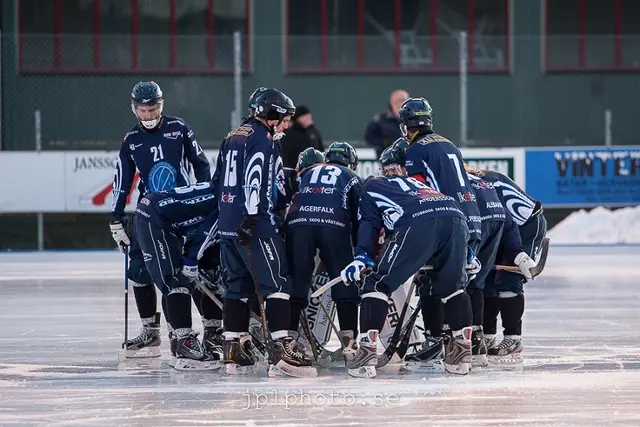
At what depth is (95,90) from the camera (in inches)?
699

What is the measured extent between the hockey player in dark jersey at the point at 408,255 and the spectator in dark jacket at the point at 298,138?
6439mm

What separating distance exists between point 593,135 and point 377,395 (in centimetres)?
1237

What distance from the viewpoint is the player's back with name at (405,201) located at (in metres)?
6.77

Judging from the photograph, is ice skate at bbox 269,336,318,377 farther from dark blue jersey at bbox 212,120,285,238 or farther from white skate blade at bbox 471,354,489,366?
white skate blade at bbox 471,354,489,366

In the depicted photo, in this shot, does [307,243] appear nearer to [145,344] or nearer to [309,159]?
[309,159]

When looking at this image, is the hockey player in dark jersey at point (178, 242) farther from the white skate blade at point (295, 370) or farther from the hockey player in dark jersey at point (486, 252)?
the hockey player in dark jersey at point (486, 252)

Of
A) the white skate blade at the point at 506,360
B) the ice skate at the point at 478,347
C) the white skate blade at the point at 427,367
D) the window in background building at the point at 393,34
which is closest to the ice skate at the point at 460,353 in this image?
the white skate blade at the point at 427,367

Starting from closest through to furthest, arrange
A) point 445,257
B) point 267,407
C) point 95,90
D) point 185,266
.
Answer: point 267,407 < point 445,257 < point 185,266 < point 95,90

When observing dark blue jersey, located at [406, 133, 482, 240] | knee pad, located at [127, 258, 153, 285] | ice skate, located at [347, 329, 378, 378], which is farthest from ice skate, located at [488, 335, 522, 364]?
knee pad, located at [127, 258, 153, 285]

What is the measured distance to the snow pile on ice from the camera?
15875 mm

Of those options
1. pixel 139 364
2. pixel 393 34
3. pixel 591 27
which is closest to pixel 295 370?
pixel 139 364

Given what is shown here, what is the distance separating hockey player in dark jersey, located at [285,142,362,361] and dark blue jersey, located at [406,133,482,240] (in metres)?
0.38

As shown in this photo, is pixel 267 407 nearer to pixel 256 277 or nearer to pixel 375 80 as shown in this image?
pixel 256 277

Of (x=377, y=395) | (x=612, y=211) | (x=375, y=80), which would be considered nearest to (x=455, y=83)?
(x=375, y=80)
